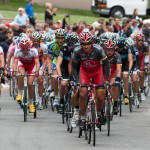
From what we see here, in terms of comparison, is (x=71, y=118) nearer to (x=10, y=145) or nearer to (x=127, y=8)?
(x=10, y=145)

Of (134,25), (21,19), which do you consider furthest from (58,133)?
(134,25)

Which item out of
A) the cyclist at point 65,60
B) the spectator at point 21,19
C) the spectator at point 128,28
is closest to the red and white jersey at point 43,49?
the cyclist at point 65,60

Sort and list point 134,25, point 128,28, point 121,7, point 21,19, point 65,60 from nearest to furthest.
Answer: point 65,60 → point 21,19 → point 128,28 → point 134,25 → point 121,7

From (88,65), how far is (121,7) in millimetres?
33364

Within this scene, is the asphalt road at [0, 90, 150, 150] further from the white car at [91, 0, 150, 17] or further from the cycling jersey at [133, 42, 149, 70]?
the white car at [91, 0, 150, 17]

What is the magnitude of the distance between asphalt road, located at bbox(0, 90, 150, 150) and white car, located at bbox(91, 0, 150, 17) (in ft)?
90.6

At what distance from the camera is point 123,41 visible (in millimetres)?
21375

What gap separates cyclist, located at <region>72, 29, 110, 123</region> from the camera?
1589cm

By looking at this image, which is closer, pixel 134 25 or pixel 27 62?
pixel 27 62

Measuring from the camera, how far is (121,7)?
49.3m

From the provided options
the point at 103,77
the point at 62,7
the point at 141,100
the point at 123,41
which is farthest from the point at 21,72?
the point at 62,7

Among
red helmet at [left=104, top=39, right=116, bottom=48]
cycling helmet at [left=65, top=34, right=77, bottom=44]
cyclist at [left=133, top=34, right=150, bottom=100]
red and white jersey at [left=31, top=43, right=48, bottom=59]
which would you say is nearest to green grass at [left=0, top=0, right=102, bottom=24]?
cyclist at [left=133, top=34, right=150, bottom=100]

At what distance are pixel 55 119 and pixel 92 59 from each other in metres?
3.98

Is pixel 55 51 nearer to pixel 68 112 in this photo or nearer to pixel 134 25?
pixel 68 112
